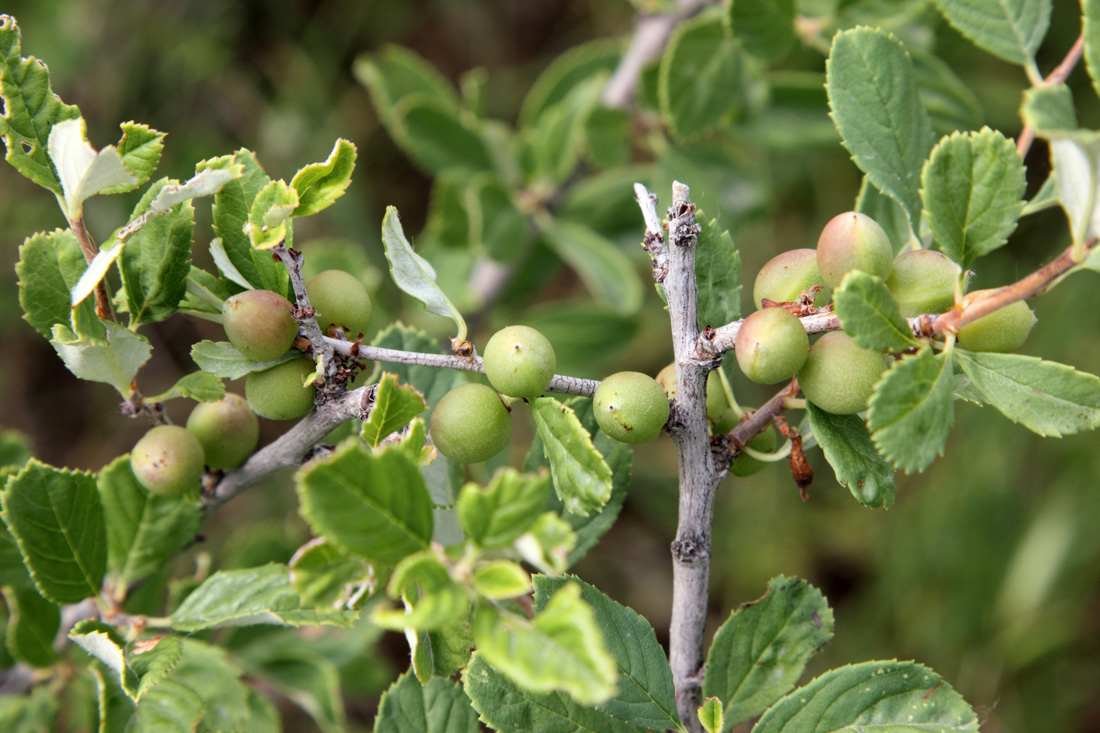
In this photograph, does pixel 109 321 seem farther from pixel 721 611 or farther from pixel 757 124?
pixel 721 611

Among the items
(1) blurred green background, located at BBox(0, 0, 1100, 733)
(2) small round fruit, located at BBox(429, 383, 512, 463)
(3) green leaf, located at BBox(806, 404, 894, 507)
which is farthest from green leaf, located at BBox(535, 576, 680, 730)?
(1) blurred green background, located at BBox(0, 0, 1100, 733)

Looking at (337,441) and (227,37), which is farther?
(227,37)

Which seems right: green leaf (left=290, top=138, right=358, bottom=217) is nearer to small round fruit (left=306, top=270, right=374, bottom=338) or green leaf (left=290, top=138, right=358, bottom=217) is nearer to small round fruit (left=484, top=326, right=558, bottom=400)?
small round fruit (left=306, top=270, right=374, bottom=338)

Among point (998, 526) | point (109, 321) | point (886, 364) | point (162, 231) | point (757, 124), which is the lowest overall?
point (998, 526)

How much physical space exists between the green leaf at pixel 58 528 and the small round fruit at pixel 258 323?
1.80ft

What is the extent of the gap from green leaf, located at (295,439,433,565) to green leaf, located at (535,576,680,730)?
1.39 ft

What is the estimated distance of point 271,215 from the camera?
1.13 m

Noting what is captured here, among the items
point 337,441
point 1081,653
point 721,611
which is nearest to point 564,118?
point 337,441

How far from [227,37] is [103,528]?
3.80m

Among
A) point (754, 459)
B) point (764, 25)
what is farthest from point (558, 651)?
point (764, 25)

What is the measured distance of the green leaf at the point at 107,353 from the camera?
4.23 ft

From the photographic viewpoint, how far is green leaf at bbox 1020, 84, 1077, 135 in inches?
34.9

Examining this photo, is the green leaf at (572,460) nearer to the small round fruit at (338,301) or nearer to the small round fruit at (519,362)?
the small round fruit at (519,362)

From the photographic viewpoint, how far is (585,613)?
90 cm
